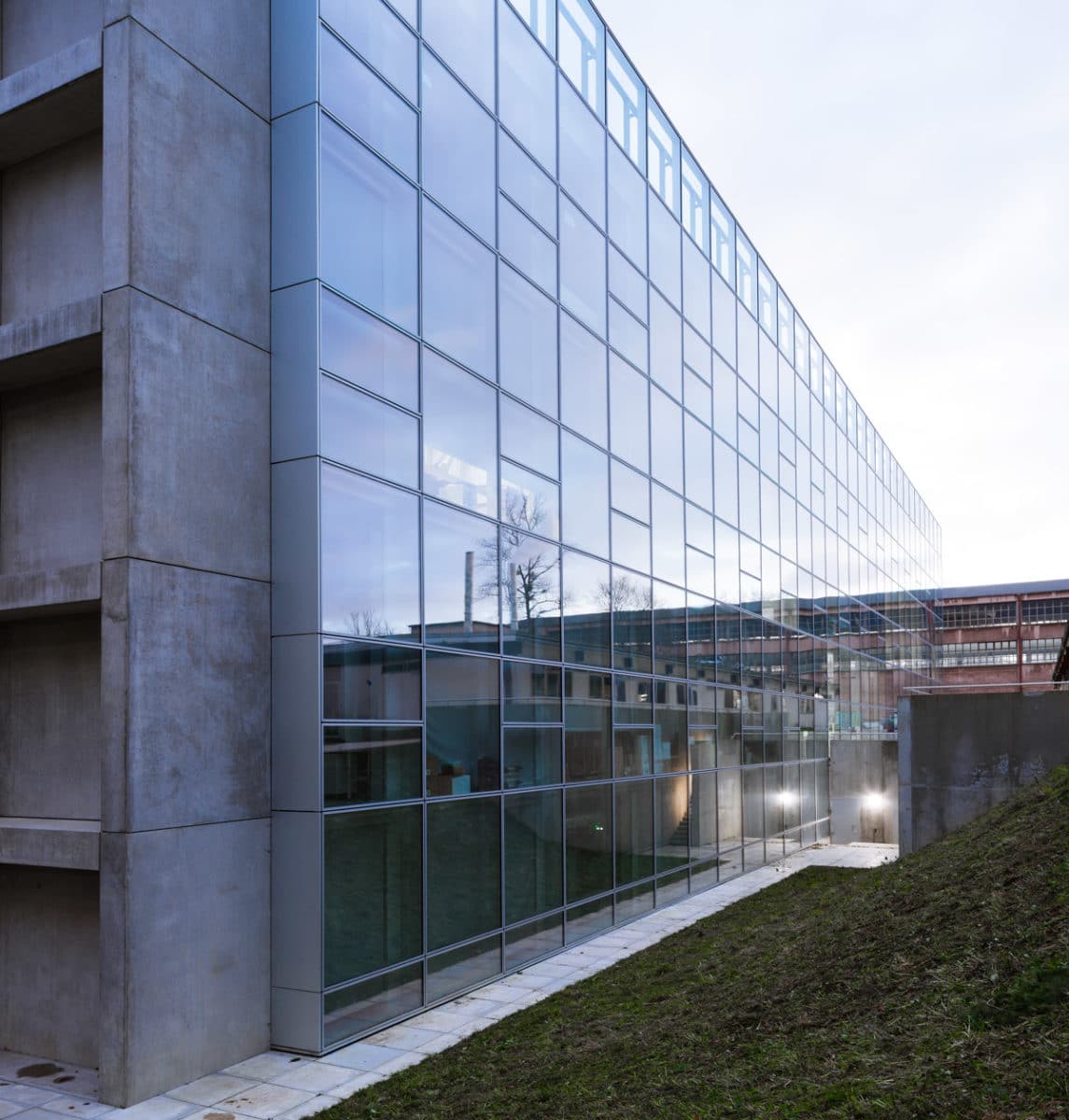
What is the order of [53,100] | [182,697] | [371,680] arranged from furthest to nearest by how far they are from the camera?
[371,680], [53,100], [182,697]

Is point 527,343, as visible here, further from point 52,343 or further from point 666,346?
point 52,343

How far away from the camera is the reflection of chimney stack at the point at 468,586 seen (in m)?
14.1

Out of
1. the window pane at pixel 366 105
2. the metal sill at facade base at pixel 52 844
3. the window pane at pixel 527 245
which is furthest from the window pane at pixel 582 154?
the metal sill at facade base at pixel 52 844

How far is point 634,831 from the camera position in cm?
1905

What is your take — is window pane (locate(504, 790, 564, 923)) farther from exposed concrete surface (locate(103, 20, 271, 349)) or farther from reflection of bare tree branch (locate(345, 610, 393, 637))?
exposed concrete surface (locate(103, 20, 271, 349))

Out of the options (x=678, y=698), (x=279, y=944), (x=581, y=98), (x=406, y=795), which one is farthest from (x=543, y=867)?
(x=581, y=98)

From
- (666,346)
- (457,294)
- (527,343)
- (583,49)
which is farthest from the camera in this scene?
(666,346)

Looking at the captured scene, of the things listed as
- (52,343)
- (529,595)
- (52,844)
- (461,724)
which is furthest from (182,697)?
(529,595)

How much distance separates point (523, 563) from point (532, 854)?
4.30 metres

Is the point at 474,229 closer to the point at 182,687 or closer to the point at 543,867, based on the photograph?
the point at 182,687

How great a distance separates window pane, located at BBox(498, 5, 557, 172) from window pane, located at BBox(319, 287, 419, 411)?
5014 millimetres

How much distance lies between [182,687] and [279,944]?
10.1 ft

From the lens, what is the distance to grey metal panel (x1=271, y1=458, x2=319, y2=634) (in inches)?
456

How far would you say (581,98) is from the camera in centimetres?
1870
